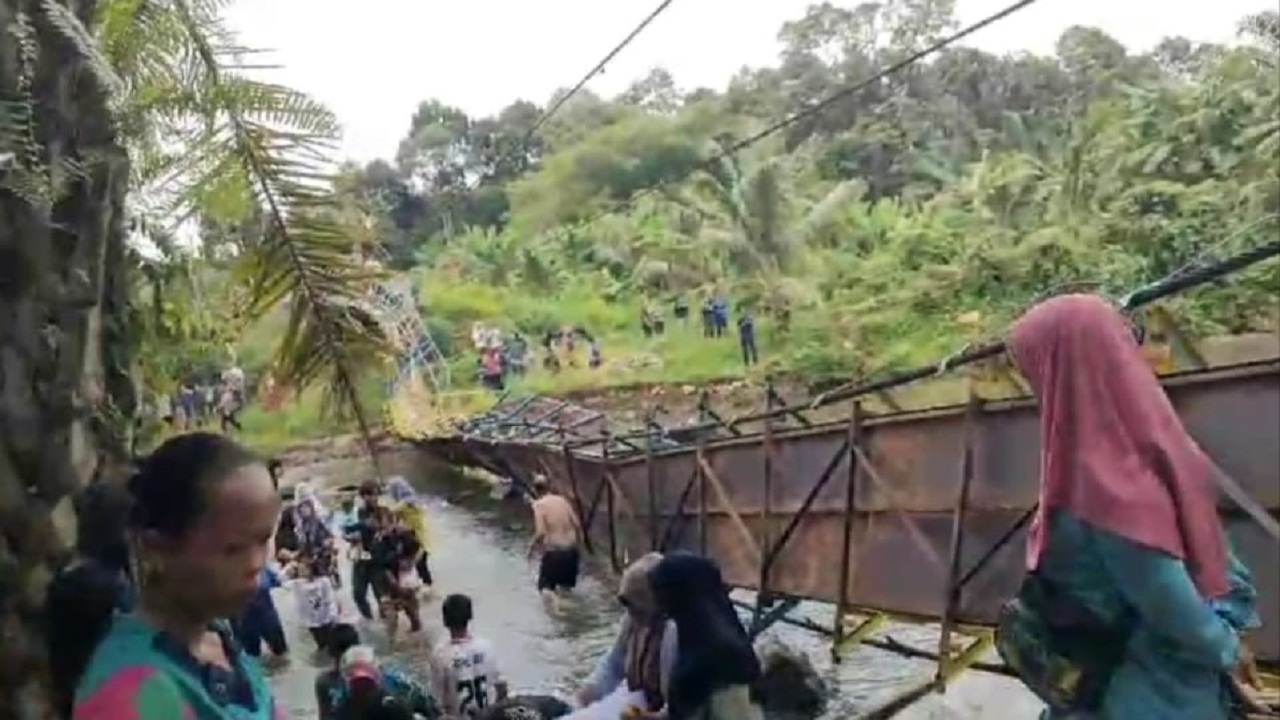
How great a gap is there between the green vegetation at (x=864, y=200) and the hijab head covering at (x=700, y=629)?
9.36 feet

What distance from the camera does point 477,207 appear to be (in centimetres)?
4588

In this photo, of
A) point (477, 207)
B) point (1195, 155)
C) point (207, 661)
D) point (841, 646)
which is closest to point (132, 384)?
point (207, 661)

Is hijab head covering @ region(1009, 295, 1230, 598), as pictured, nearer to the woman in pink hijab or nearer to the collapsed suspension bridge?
the woman in pink hijab

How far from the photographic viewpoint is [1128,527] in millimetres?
2256

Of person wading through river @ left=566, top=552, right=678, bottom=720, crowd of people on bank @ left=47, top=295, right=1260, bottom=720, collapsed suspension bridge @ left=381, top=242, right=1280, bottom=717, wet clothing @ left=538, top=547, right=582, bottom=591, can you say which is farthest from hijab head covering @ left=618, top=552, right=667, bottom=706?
wet clothing @ left=538, top=547, right=582, bottom=591

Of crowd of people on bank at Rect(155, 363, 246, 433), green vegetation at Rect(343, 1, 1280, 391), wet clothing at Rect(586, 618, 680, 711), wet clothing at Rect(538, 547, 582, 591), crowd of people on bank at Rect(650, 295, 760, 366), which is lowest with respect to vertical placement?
wet clothing at Rect(538, 547, 582, 591)

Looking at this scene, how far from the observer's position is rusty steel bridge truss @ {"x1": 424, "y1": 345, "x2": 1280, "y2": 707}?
479 centimetres

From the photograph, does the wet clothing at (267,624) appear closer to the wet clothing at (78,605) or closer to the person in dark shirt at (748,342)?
the wet clothing at (78,605)

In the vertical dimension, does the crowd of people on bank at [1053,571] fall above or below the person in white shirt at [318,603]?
above

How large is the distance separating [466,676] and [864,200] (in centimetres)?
3005

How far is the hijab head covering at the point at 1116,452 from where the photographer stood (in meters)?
2.28

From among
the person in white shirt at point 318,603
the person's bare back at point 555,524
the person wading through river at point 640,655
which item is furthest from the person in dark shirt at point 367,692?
the person's bare back at point 555,524

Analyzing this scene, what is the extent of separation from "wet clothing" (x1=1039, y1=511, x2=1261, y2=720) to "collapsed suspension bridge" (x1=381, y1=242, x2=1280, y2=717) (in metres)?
Result: 1.13

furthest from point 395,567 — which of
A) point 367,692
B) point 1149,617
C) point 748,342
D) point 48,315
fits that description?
point 748,342
